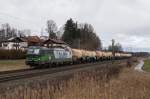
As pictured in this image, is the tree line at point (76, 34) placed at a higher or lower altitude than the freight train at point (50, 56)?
higher

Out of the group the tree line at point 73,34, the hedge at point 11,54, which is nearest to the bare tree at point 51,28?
the tree line at point 73,34

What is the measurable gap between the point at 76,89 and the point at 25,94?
3.24 metres

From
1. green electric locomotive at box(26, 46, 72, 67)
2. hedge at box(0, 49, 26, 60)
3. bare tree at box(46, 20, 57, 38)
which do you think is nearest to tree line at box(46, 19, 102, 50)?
bare tree at box(46, 20, 57, 38)

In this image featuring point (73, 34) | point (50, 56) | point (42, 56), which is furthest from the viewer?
point (73, 34)

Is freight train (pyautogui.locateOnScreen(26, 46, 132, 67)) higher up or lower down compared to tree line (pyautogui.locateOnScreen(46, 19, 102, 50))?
lower down

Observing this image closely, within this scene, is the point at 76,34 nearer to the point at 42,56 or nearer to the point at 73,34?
the point at 73,34

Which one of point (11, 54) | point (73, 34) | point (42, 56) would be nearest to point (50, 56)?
point (42, 56)

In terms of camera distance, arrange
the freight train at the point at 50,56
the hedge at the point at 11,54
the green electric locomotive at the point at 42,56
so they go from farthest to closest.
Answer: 1. the hedge at the point at 11,54
2. the freight train at the point at 50,56
3. the green electric locomotive at the point at 42,56

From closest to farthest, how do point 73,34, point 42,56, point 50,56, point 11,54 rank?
point 42,56, point 50,56, point 11,54, point 73,34

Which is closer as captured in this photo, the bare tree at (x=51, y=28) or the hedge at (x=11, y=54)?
the hedge at (x=11, y=54)

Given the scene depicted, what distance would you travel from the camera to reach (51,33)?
543ft

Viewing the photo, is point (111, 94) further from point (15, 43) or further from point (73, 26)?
point (73, 26)

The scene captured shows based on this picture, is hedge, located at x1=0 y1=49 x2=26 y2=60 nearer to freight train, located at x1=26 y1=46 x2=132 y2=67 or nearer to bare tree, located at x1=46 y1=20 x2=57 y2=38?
freight train, located at x1=26 y1=46 x2=132 y2=67

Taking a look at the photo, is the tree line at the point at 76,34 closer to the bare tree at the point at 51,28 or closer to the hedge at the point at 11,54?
the bare tree at the point at 51,28
